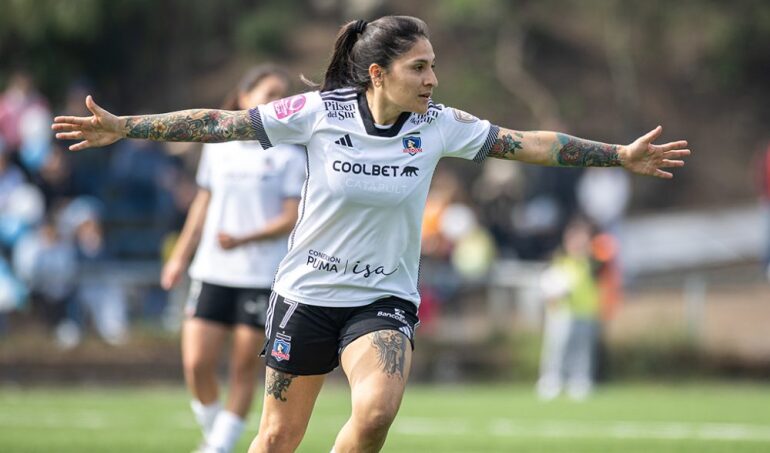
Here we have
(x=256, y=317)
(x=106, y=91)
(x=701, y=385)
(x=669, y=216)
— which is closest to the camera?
(x=256, y=317)

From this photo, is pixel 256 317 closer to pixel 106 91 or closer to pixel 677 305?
pixel 677 305

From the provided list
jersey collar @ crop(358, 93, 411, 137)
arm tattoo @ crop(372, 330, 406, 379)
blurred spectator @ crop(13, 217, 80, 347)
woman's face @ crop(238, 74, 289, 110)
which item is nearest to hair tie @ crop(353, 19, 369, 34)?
jersey collar @ crop(358, 93, 411, 137)

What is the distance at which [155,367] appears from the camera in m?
17.5

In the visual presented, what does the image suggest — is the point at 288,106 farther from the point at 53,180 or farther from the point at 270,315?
the point at 53,180

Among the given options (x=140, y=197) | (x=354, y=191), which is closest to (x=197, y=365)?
(x=354, y=191)

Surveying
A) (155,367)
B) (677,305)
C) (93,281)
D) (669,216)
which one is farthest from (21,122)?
(669,216)

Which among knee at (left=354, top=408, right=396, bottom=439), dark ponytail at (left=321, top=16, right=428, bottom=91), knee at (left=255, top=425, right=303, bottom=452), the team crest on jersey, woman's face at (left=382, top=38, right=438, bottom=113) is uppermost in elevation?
dark ponytail at (left=321, top=16, right=428, bottom=91)

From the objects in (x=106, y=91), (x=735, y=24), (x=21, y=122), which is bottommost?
(x=21, y=122)

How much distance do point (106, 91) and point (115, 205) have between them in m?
5.87

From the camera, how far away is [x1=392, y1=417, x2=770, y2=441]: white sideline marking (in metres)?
11.9

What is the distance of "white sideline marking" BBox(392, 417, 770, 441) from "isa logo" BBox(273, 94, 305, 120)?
587cm

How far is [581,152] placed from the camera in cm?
690

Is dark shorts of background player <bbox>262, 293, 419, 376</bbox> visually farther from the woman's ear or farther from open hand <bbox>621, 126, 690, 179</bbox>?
open hand <bbox>621, 126, 690, 179</bbox>

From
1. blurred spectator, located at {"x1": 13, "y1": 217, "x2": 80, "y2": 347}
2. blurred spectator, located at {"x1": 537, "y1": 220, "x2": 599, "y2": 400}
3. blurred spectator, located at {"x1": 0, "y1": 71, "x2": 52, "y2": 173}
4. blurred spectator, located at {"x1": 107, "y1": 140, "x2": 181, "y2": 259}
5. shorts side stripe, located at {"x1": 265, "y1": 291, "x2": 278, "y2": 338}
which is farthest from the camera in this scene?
blurred spectator, located at {"x1": 107, "y1": 140, "x2": 181, "y2": 259}
